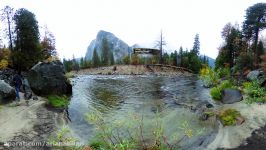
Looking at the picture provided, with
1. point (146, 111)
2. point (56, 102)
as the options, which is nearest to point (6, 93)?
point (56, 102)

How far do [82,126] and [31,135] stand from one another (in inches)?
144

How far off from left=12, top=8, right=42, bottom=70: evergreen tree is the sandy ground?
28231 mm

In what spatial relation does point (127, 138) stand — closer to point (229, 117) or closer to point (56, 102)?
point (229, 117)

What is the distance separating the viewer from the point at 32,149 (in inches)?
463

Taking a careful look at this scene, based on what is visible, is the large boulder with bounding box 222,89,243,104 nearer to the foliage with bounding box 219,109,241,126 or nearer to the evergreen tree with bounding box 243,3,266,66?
the foliage with bounding box 219,109,241,126

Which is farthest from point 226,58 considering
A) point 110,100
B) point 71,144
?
point 71,144

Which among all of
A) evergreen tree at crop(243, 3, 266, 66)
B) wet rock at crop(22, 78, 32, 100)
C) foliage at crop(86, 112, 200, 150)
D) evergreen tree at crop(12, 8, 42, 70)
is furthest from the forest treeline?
evergreen tree at crop(243, 3, 266, 66)

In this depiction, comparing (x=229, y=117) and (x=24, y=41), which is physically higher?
(x=24, y=41)

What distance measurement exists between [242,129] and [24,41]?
99.0 feet

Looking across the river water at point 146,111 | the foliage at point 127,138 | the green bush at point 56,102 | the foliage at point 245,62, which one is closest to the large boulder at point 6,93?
the green bush at point 56,102

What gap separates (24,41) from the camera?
112 feet

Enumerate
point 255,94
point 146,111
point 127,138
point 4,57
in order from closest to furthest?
point 127,138 → point 255,94 → point 146,111 → point 4,57

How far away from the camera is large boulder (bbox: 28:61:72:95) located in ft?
78.9

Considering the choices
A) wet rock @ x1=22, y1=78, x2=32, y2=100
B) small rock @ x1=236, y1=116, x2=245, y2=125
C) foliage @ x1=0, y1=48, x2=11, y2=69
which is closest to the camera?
small rock @ x1=236, y1=116, x2=245, y2=125
